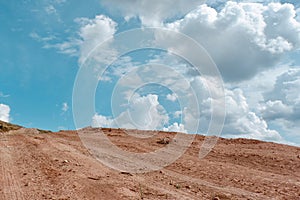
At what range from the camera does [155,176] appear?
11914mm

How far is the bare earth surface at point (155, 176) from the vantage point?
964 centimetres

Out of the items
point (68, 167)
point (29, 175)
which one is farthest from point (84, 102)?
point (29, 175)

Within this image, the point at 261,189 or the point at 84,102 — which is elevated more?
the point at 84,102

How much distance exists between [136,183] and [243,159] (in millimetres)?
6651

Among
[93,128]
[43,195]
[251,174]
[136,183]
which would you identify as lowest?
[43,195]

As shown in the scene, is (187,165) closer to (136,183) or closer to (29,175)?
(136,183)

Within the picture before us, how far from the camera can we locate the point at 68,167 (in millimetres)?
12625

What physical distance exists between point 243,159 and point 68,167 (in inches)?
316

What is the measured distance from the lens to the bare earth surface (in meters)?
9.64

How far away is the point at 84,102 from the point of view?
574 inches

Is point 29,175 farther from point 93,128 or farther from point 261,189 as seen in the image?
point 93,128

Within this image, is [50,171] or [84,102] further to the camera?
[84,102]

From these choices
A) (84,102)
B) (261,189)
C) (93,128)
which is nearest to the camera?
(261,189)

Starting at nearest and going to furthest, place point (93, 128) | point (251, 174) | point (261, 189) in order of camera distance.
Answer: point (261, 189) < point (251, 174) < point (93, 128)
